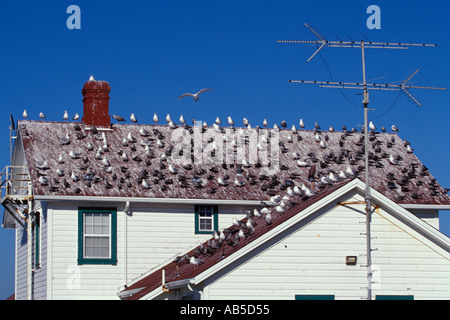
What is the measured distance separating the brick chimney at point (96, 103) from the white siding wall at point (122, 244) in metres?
4.71

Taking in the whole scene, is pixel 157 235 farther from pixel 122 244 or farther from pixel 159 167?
pixel 159 167

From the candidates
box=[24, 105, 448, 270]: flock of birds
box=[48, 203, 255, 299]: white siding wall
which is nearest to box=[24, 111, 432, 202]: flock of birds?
box=[24, 105, 448, 270]: flock of birds

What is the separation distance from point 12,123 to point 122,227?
6670mm

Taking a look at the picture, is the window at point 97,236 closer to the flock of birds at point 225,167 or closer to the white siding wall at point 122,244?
the white siding wall at point 122,244

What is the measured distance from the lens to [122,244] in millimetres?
28234

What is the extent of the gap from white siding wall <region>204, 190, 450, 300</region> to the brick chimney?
10961 mm

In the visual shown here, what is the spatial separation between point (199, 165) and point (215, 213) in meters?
2.12

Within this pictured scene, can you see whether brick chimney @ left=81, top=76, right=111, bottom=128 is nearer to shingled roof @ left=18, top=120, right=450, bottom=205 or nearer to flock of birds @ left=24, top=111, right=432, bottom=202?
shingled roof @ left=18, top=120, right=450, bottom=205

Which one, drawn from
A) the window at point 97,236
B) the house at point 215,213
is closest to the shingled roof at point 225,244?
the house at point 215,213

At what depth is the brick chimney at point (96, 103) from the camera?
105 ft

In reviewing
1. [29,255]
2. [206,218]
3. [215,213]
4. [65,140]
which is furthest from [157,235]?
[65,140]

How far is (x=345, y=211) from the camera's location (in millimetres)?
23812

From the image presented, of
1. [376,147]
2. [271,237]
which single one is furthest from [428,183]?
[271,237]

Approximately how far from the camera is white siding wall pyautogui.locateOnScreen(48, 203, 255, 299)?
A: 2753cm
